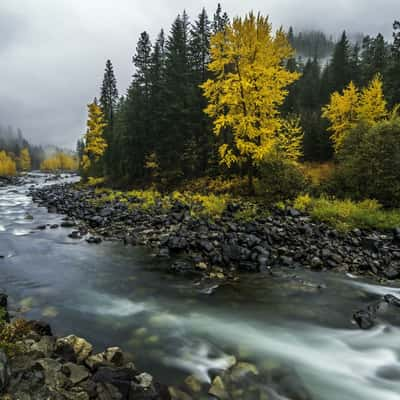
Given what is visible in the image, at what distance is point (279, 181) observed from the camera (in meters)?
14.9

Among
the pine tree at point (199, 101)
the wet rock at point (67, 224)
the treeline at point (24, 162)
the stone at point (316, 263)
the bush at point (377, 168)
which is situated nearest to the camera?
the stone at point (316, 263)

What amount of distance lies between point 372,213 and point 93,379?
1235cm

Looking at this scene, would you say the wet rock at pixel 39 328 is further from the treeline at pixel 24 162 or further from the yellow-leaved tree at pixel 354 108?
the treeline at pixel 24 162

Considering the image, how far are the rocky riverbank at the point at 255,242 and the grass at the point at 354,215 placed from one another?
1.42ft

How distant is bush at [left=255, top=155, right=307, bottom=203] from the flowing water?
7.42 m

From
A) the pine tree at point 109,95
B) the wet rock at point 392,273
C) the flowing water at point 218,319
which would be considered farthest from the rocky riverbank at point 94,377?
the pine tree at point 109,95

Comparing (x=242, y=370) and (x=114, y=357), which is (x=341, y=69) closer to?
(x=242, y=370)

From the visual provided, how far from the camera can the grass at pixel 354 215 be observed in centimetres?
1104

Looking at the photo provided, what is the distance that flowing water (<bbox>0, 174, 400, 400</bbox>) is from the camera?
15.1ft

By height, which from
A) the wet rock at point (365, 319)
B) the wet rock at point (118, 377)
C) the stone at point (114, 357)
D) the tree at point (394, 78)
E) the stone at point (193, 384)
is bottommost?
the stone at point (193, 384)

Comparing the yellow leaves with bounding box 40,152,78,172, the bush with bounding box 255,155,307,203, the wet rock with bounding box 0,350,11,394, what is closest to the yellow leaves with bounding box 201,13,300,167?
the bush with bounding box 255,155,307,203

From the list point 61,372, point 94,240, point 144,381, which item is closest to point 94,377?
point 61,372

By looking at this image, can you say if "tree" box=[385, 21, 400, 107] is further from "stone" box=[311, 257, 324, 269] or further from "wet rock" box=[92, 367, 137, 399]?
"wet rock" box=[92, 367, 137, 399]

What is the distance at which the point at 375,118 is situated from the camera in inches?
997
